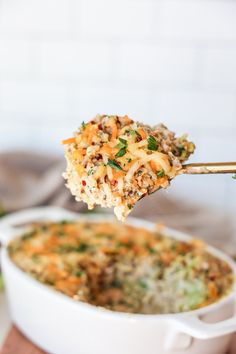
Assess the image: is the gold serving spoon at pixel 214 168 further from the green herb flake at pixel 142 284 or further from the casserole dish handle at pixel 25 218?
the casserole dish handle at pixel 25 218

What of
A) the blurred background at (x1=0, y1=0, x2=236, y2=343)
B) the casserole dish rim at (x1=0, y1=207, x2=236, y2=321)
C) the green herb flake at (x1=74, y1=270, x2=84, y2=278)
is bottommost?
the green herb flake at (x1=74, y1=270, x2=84, y2=278)

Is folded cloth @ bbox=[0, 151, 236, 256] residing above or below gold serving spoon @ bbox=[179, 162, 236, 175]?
below

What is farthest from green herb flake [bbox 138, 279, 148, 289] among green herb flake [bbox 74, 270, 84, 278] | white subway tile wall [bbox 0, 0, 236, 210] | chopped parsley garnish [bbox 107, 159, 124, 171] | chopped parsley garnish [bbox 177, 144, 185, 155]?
white subway tile wall [bbox 0, 0, 236, 210]

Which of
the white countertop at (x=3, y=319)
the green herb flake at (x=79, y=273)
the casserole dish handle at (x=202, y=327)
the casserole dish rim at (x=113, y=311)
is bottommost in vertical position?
the white countertop at (x=3, y=319)

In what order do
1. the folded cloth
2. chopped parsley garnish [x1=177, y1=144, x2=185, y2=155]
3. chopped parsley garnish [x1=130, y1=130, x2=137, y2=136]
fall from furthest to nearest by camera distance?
the folded cloth
chopped parsley garnish [x1=177, y1=144, x2=185, y2=155]
chopped parsley garnish [x1=130, y1=130, x2=137, y2=136]

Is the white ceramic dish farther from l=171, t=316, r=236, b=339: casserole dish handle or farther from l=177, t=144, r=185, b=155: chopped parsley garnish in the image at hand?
l=177, t=144, r=185, b=155: chopped parsley garnish

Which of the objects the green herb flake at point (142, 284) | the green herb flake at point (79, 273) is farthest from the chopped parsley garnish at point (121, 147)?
the green herb flake at point (142, 284)

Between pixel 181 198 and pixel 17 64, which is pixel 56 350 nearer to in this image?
pixel 181 198
